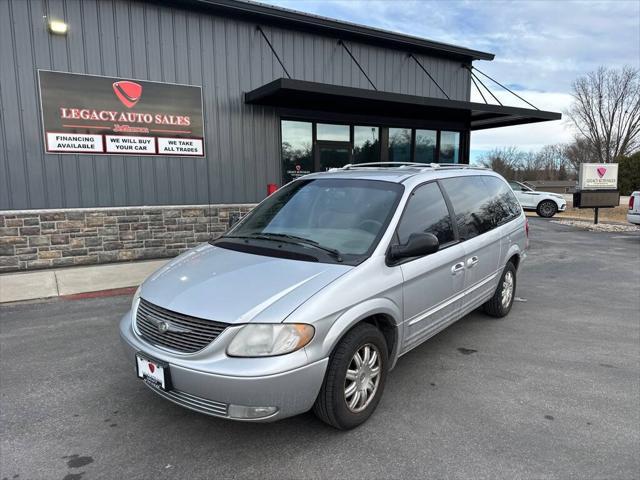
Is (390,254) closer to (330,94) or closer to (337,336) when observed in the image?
(337,336)

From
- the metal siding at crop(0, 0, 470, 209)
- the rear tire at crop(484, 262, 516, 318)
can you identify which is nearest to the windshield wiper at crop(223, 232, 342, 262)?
the rear tire at crop(484, 262, 516, 318)

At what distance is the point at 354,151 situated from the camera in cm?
1184

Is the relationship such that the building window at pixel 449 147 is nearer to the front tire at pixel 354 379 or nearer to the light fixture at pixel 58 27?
the light fixture at pixel 58 27

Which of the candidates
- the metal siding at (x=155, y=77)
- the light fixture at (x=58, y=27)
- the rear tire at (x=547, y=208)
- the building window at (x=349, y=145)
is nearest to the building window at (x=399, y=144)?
the building window at (x=349, y=145)

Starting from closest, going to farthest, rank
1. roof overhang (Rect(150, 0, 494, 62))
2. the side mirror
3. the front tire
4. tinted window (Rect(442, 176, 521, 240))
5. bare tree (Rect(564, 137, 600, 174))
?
the front tire < the side mirror < tinted window (Rect(442, 176, 521, 240)) < roof overhang (Rect(150, 0, 494, 62)) < bare tree (Rect(564, 137, 600, 174))

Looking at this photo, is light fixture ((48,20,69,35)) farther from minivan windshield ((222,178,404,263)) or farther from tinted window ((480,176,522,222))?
tinted window ((480,176,522,222))

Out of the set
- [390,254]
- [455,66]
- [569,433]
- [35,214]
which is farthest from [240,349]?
[455,66]

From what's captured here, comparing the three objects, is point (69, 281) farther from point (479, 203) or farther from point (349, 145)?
point (349, 145)

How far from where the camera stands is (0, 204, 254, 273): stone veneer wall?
7883 millimetres

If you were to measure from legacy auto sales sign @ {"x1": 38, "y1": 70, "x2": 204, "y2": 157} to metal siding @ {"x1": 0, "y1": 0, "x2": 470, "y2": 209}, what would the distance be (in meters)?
0.16

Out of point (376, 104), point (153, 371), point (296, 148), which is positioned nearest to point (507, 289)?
point (153, 371)

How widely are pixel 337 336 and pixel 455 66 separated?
41.3ft

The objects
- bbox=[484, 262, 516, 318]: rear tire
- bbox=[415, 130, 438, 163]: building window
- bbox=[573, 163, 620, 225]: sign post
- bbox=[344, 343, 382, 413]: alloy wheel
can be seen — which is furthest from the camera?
bbox=[573, 163, 620, 225]: sign post

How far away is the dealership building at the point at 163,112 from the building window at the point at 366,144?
0.08 metres
